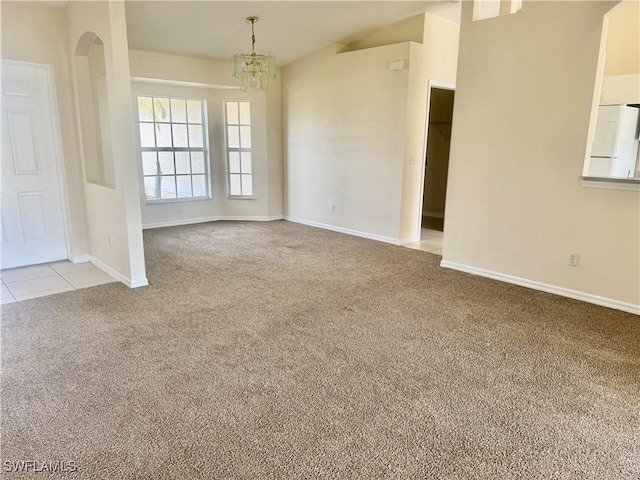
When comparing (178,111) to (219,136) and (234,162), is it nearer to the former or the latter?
(219,136)

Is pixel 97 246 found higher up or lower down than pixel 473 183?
lower down

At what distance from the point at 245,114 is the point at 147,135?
1625mm

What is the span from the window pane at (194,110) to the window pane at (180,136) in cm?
21

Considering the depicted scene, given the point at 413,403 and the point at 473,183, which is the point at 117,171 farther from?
the point at 473,183

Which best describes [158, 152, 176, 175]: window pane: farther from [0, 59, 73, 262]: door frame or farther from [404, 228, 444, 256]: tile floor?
[404, 228, 444, 256]: tile floor

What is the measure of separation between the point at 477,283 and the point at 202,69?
5149mm

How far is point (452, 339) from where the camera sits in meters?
2.85

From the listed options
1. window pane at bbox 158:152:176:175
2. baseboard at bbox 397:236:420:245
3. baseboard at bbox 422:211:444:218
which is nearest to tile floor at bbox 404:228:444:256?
baseboard at bbox 397:236:420:245

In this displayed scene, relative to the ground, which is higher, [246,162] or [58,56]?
[58,56]

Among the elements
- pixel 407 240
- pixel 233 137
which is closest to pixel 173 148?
pixel 233 137

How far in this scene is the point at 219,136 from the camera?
23.1 ft

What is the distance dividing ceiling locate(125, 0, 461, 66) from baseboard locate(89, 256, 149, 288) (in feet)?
9.00

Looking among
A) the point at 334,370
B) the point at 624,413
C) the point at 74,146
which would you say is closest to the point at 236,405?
the point at 334,370

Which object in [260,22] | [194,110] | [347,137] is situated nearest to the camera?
[260,22]
